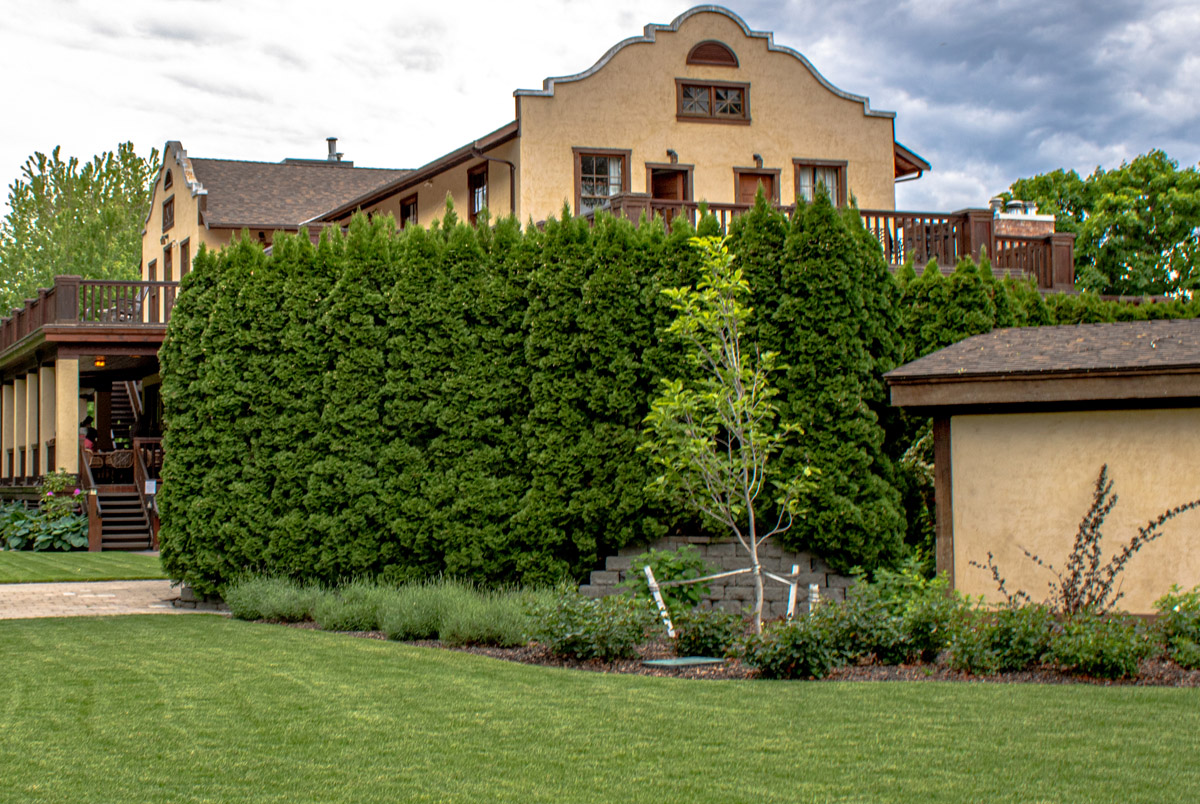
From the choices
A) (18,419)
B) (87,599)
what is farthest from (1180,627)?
(18,419)

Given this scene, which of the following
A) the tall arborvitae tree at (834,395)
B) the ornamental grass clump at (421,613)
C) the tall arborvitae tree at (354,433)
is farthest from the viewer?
the tall arborvitae tree at (354,433)

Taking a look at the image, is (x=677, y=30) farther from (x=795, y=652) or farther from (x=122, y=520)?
(x=795, y=652)

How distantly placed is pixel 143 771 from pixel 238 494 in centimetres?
796

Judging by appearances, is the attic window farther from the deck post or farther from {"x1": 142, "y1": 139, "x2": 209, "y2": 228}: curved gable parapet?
{"x1": 142, "y1": 139, "x2": 209, "y2": 228}: curved gable parapet

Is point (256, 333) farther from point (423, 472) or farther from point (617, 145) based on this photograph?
point (617, 145)

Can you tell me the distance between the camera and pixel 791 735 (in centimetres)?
654

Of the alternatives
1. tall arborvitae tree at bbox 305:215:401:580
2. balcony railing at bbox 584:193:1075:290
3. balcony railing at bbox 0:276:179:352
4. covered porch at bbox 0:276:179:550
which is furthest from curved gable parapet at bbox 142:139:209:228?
tall arborvitae tree at bbox 305:215:401:580

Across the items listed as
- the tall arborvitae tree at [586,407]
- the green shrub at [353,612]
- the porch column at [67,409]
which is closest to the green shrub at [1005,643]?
the tall arborvitae tree at [586,407]

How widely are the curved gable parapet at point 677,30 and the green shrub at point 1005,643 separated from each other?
1547cm

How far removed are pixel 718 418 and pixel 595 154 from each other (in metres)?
12.8

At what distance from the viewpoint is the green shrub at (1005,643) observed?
8.62 meters

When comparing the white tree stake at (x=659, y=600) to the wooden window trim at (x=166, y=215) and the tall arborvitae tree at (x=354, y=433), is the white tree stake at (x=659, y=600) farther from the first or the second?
the wooden window trim at (x=166, y=215)

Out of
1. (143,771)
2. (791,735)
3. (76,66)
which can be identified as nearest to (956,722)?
(791,735)

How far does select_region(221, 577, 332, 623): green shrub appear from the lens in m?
12.6
